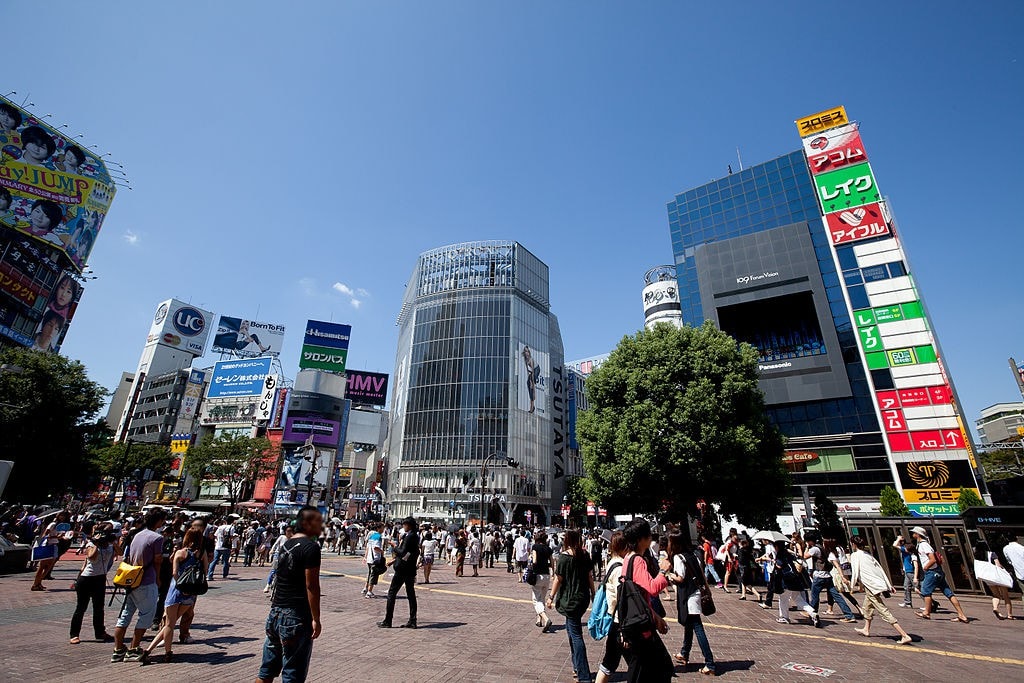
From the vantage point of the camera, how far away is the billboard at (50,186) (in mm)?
40188

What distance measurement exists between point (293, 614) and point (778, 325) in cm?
5081

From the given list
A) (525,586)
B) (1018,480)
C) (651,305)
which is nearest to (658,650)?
(525,586)

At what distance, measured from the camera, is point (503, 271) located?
68.3 meters

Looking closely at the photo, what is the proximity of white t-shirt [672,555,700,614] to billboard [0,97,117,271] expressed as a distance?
58.2 metres

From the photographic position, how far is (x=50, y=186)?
1687 inches

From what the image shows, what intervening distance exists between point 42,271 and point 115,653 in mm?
60658

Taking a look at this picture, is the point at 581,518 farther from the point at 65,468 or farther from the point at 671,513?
the point at 65,468

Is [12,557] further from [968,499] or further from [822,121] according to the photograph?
[822,121]

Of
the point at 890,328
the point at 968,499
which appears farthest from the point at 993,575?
the point at 890,328

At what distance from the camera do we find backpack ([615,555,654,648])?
3.74 m

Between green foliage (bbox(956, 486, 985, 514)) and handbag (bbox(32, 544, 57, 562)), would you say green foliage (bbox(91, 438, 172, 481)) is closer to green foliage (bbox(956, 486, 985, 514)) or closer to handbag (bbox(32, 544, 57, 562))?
handbag (bbox(32, 544, 57, 562))

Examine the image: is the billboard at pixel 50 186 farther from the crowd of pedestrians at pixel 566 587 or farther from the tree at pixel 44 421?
the crowd of pedestrians at pixel 566 587

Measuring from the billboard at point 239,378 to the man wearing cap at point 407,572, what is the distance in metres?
69.4

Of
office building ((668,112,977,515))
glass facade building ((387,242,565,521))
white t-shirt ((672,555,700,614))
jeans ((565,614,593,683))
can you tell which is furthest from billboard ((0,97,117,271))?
office building ((668,112,977,515))
